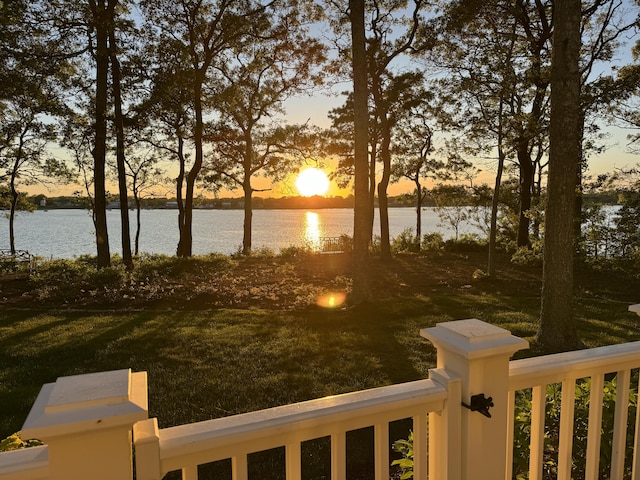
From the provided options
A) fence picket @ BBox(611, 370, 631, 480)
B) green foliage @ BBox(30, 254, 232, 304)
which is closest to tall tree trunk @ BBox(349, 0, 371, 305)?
green foliage @ BBox(30, 254, 232, 304)

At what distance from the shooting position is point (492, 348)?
1.44 m

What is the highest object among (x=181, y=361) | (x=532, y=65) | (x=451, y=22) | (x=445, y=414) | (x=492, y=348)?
(x=451, y=22)

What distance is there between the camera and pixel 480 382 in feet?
4.89

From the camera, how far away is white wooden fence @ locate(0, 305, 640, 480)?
976 millimetres

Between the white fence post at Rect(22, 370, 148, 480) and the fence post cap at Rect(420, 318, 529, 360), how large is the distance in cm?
99

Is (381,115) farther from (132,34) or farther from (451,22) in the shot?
(132,34)

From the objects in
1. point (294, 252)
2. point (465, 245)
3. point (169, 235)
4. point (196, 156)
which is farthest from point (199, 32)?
point (169, 235)

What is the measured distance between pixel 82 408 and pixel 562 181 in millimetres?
6059

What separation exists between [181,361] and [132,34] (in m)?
11.2

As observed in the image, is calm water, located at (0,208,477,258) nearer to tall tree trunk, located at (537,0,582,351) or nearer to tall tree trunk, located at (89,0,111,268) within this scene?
tall tree trunk, located at (89,0,111,268)

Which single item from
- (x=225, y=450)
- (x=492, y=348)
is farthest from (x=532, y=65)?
(x=225, y=450)

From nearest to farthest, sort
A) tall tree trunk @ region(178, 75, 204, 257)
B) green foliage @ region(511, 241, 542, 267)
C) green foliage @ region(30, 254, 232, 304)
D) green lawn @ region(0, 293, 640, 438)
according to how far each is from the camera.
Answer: green lawn @ region(0, 293, 640, 438)
green foliage @ region(30, 254, 232, 304)
green foliage @ region(511, 241, 542, 267)
tall tree trunk @ region(178, 75, 204, 257)

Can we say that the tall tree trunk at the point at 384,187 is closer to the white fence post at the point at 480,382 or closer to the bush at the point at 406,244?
the bush at the point at 406,244

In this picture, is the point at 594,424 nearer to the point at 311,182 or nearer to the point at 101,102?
the point at 101,102
